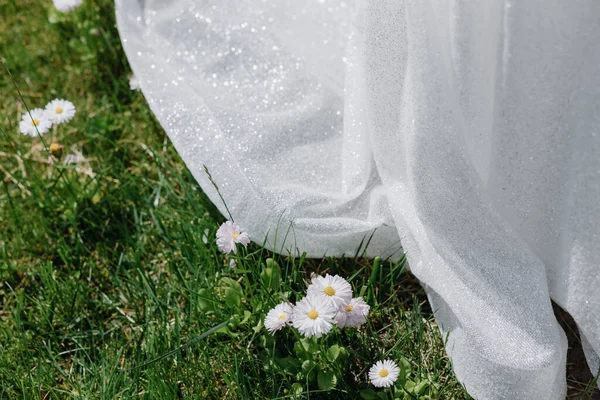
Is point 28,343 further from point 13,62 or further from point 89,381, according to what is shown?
point 13,62

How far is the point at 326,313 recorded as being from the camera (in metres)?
1.11

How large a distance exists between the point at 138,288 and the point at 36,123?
41 centimetres

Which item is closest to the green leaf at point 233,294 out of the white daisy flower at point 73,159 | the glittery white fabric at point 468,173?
the glittery white fabric at point 468,173

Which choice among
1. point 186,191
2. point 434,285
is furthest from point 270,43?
point 434,285

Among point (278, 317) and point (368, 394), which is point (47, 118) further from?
point (368, 394)

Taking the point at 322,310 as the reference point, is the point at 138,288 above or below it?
below

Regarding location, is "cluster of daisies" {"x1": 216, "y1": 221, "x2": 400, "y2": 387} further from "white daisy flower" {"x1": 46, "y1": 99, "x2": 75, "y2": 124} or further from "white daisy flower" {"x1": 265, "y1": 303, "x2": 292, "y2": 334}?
"white daisy flower" {"x1": 46, "y1": 99, "x2": 75, "y2": 124}

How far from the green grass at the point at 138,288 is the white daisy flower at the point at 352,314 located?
0.07 m

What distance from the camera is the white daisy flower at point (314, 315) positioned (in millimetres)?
1098

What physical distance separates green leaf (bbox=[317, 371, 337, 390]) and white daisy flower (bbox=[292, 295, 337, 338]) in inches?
4.5

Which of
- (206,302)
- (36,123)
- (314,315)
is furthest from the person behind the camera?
(36,123)

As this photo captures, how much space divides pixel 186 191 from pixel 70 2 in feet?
1.81

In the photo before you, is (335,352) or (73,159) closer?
(335,352)

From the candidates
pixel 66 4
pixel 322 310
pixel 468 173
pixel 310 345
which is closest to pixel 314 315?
pixel 322 310
